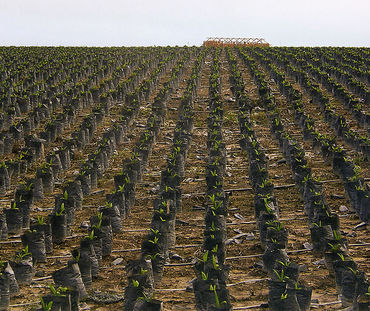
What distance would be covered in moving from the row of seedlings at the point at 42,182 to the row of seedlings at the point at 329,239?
3.35m

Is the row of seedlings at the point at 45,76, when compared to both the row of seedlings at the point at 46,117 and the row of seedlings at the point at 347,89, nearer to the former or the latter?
the row of seedlings at the point at 46,117

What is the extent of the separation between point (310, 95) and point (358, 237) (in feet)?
A: 35.4

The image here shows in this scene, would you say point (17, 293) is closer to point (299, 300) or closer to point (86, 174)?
point (299, 300)

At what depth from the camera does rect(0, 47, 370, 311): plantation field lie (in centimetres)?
561

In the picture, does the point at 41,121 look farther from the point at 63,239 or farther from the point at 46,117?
the point at 63,239

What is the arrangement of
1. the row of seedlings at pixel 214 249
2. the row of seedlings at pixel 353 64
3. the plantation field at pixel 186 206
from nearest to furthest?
the row of seedlings at pixel 214 249, the plantation field at pixel 186 206, the row of seedlings at pixel 353 64

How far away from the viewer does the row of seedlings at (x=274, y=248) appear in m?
5.14

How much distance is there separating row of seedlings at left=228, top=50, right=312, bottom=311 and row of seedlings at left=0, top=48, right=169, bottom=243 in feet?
9.06

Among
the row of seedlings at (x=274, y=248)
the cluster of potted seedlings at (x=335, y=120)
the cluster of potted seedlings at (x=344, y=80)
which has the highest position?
the cluster of potted seedlings at (x=344, y=80)

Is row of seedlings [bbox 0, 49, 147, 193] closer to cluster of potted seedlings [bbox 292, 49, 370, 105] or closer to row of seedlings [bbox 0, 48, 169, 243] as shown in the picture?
row of seedlings [bbox 0, 48, 169, 243]

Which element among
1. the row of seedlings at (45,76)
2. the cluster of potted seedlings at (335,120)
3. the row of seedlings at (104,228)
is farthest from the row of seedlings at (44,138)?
the cluster of potted seedlings at (335,120)

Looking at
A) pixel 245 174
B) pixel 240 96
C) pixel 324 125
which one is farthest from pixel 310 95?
pixel 245 174

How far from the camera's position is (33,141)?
464 inches

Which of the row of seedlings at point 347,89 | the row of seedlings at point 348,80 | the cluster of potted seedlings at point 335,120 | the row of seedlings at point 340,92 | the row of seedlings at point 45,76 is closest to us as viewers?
the cluster of potted seedlings at point 335,120
